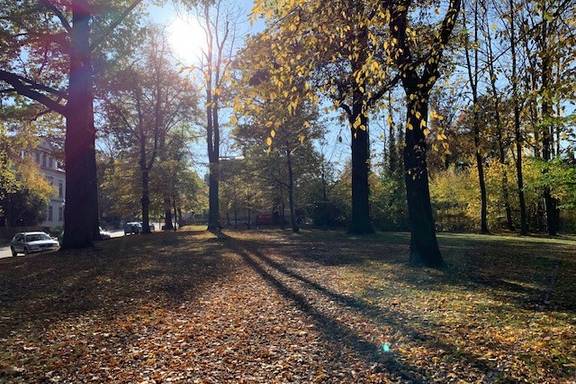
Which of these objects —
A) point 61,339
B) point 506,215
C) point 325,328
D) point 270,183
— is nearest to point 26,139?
point 270,183

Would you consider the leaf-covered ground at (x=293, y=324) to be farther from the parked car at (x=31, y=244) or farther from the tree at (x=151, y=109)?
the tree at (x=151, y=109)

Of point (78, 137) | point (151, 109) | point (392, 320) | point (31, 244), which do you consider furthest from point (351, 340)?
point (151, 109)

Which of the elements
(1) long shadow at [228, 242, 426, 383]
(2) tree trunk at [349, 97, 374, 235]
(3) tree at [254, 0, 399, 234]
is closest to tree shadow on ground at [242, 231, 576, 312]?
(1) long shadow at [228, 242, 426, 383]

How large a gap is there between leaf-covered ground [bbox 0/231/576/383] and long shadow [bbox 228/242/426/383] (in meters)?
→ 0.02

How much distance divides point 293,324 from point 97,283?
5.45 m

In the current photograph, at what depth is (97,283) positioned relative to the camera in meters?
10.0

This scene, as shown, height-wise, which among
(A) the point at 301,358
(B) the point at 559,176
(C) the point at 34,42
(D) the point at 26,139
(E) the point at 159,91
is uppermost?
(E) the point at 159,91

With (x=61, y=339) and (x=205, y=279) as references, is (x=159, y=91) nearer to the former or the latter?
(x=205, y=279)

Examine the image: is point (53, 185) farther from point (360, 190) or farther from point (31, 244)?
point (360, 190)

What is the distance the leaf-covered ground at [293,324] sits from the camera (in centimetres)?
472

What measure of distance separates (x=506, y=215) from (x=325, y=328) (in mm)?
29311

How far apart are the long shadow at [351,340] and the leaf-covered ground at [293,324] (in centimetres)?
2

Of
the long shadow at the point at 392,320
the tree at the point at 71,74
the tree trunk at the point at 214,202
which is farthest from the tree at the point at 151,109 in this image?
the long shadow at the point at 392,320

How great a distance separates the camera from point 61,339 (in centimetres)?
588
